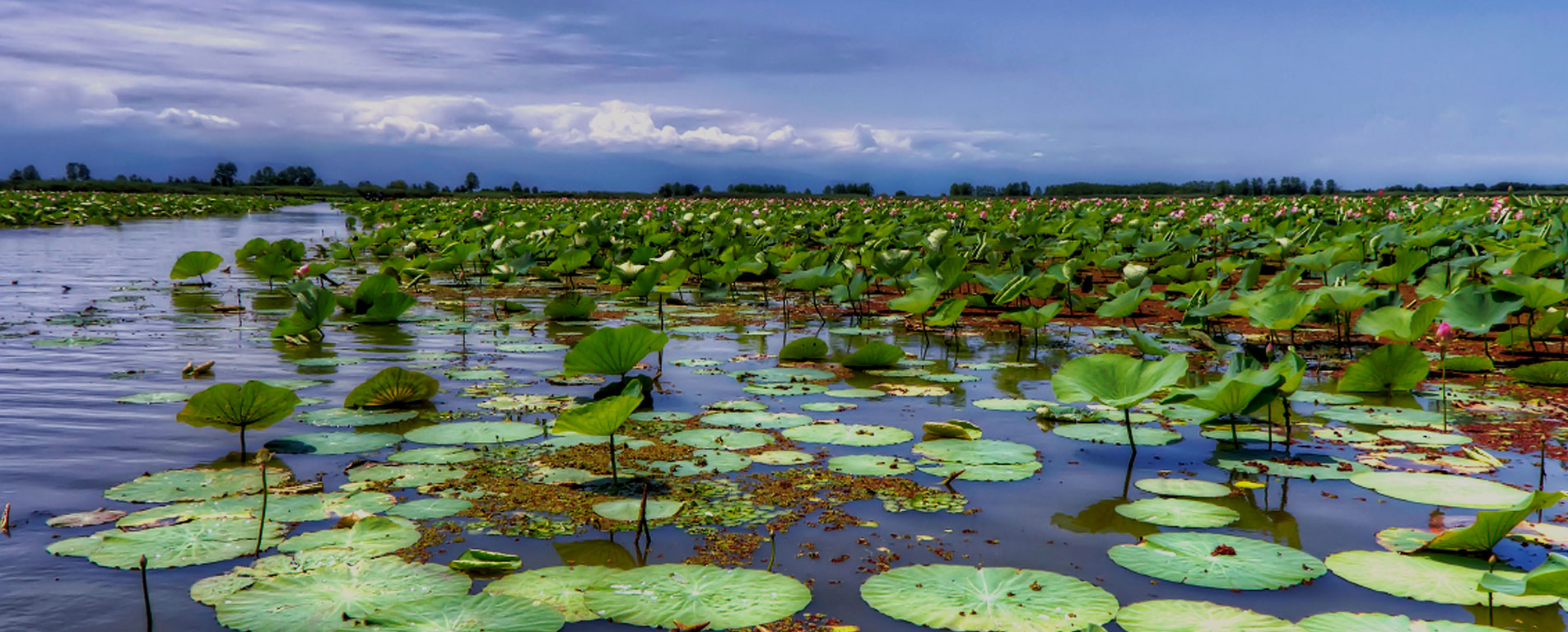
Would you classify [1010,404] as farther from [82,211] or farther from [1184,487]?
[82,211]

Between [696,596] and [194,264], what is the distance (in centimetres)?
808

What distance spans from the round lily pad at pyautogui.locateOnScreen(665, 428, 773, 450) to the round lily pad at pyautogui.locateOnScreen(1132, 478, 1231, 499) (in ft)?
4.58

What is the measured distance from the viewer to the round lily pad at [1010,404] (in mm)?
4434

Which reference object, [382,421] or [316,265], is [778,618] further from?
[316,265]

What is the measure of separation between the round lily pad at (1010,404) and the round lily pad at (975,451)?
649mm

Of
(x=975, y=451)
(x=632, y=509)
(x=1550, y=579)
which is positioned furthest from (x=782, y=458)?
(x=1550, y=579)

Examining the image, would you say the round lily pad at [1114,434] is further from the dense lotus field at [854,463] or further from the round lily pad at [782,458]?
the round lily pad at [782,458]

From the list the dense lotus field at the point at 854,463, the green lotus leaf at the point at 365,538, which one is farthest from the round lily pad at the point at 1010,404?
the green lotus leaf at the point at 365,538

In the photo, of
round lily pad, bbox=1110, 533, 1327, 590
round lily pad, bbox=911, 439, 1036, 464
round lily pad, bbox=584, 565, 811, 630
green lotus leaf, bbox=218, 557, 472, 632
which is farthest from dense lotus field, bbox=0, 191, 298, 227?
round lily pad, bbox=1110, 533, 1327, 590

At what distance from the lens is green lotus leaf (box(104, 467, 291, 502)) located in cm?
293

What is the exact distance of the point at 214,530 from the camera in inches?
103

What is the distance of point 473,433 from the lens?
3.76 metres

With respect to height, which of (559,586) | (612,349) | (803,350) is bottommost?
(559,586)

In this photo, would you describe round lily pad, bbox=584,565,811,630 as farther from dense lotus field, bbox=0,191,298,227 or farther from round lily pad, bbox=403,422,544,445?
dense lotus field, bbox=0,191,298,227
